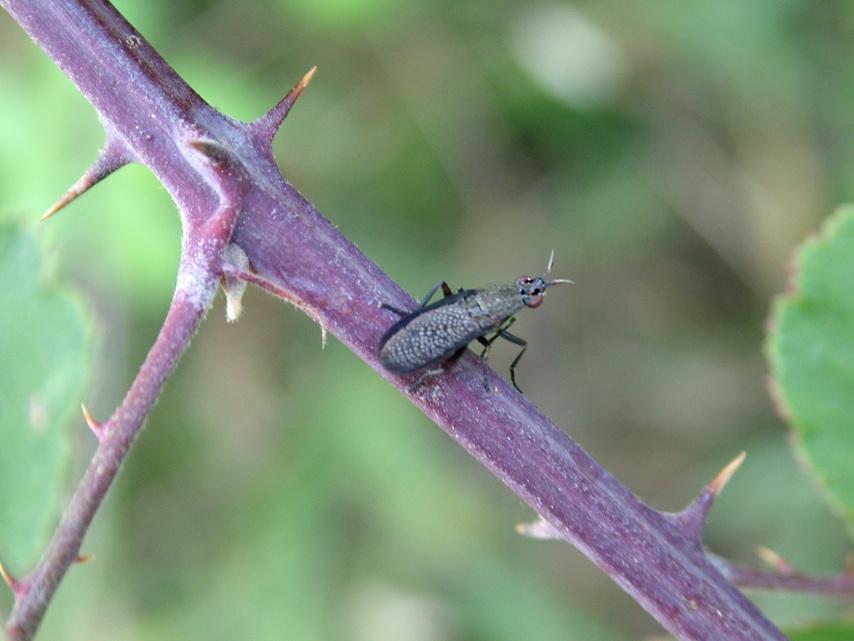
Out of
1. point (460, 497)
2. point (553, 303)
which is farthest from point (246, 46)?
point (460, 497)

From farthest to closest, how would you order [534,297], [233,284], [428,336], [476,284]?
1. [476,284]
2. [534,297]
3. [428,336]
4. [233,284]

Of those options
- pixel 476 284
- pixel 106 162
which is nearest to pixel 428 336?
pixel 106 162

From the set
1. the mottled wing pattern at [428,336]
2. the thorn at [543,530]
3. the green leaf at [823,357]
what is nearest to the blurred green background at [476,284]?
the mottled wing pattern at [428,336]

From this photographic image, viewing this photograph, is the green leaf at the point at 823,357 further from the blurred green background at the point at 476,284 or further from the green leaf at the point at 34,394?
the blurred green background at the point at 476,284

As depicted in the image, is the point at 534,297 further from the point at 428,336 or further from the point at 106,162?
the point at 106,162

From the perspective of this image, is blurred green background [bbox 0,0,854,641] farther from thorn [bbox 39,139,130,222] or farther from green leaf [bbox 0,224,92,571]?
thorn [bbox 39,139,130,222]

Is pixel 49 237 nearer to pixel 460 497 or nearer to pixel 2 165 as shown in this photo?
pixel 2 165
